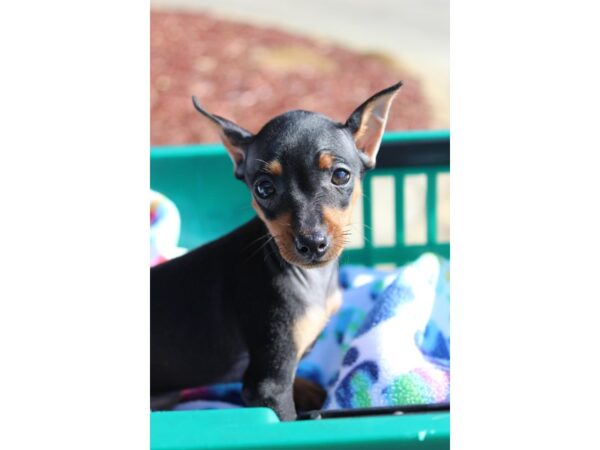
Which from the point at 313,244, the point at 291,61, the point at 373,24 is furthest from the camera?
the point at 373,24

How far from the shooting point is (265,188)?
1790mm

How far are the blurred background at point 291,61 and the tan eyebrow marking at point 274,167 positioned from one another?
297 centimetres

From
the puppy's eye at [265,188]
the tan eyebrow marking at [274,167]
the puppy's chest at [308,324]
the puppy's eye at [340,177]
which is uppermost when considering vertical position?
the tan eyebrow marking at [274,167]

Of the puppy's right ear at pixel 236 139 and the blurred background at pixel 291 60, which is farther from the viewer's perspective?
the blurred background at pixel 291 60

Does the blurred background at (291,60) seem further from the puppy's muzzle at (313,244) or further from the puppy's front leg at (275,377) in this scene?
the puppy's muzzle at (313,244)

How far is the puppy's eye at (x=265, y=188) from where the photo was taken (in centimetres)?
178

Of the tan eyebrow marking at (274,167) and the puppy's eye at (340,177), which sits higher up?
the tan eyebrow marking at (274,167)

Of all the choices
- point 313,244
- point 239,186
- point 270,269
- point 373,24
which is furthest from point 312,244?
point 373,24

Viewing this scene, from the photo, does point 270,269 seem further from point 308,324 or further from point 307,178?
point 307,178

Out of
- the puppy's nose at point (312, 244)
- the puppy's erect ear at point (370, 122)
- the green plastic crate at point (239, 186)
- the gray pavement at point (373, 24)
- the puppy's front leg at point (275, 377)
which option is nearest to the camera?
the puppy's nose at point (312, 244)

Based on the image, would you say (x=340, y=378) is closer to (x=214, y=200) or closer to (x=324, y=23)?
(x=214, y=200)

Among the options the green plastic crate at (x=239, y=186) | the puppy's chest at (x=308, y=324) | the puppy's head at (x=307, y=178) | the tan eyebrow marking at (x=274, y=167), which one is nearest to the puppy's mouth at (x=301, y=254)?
the puppy's head at (x=307, y=178)

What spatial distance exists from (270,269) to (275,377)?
269 mm

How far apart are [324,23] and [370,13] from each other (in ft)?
1.46
